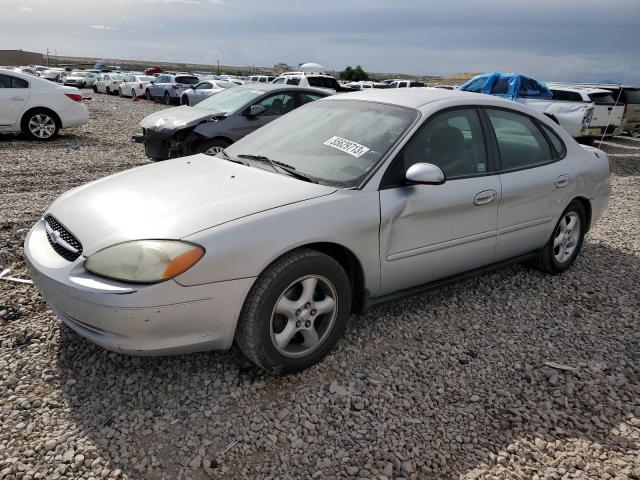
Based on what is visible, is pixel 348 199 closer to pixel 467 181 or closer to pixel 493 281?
pixel 467 181

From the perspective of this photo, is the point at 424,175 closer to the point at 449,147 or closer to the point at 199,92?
the point at 449,147

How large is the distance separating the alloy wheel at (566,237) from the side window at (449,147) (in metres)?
1.26

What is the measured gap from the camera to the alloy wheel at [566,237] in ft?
14.6

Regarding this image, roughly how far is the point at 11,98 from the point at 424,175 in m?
9.97

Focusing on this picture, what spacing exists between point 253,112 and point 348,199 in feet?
18.0

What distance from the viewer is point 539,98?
13664 mm

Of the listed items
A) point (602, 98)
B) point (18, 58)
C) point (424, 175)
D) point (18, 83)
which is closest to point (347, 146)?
point (424, 175)

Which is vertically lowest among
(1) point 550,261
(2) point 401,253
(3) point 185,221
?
(1) point 550,261

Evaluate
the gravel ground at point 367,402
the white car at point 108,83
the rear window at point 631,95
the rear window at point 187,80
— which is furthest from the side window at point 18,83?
the white car at point 108,83

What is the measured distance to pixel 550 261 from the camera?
14.6 feet

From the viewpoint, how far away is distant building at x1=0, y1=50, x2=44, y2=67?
251 feet

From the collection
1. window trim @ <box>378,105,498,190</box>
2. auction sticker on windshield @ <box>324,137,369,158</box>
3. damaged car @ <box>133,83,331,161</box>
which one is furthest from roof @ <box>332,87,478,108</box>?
damaged car @ <box>133,83,331,161</box>

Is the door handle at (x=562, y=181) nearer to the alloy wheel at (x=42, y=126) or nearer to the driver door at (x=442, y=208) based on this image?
the driver door at (x=442, y=208)

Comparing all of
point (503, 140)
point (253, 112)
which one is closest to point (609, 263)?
point (503, 140)
